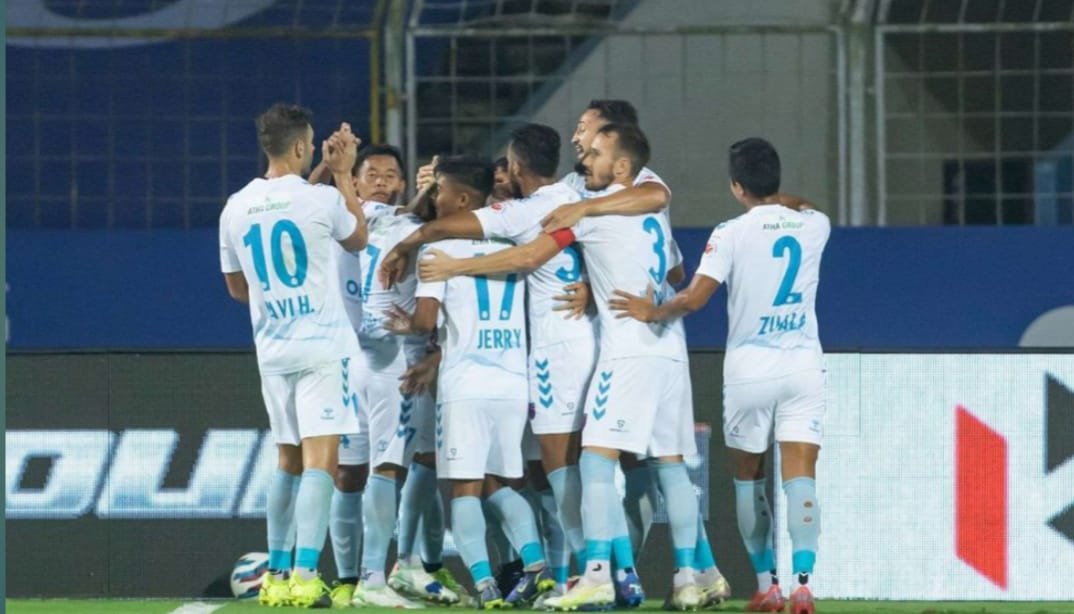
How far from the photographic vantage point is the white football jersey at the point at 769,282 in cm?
631

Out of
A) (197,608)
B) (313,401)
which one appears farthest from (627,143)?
(197,608)

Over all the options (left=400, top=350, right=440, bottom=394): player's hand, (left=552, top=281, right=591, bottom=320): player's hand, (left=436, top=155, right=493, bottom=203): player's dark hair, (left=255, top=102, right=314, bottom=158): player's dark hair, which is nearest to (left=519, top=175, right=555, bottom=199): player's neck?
(left=436, top=155, right=493, bottom=203): player's dark hair

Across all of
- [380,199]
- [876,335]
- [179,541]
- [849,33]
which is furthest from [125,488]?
[849,33]

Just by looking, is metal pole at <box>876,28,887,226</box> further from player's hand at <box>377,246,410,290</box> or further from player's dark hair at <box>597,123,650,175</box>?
player's hand at <box>377,246,410,290</box>

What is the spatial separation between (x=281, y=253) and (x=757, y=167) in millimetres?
1580

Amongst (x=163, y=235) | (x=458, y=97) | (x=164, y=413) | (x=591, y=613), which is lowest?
(x=591, y=613)

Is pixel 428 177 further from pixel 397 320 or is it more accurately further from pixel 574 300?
pixel 574 300

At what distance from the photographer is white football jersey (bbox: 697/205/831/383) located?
6.31 metres

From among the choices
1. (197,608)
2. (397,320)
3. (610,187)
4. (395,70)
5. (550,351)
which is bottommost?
(197,608)

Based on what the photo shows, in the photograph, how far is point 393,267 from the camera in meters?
6.76

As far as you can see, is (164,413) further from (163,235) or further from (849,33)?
(849,33)

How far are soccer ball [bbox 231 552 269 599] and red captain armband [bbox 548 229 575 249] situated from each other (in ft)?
5.73

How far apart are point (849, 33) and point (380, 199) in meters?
3.50

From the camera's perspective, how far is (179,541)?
23.9 feet
